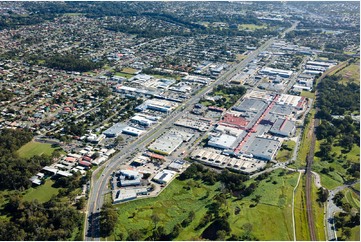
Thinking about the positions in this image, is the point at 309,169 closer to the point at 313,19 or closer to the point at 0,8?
the point at 313,19

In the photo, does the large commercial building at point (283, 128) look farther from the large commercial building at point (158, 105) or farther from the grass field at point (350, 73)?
the grass field at point (350, 73)

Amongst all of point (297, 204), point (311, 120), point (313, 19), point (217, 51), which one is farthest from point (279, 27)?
point (297, 204)

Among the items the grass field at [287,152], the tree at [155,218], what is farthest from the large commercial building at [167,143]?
the grass field at [287,152]

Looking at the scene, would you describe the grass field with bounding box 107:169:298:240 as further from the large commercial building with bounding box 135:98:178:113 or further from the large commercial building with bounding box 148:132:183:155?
the large commercial building with bounding box 135:98:178:113

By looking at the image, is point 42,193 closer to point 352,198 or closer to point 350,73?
point 352,198

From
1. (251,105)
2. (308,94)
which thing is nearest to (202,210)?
(251,105)

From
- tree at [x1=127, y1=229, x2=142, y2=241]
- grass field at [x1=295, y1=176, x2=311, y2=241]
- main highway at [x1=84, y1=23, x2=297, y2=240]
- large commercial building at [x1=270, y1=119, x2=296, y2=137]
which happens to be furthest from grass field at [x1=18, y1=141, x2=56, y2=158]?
large commercial building at [x1=270, y1=119, x2=296, y2=137]
